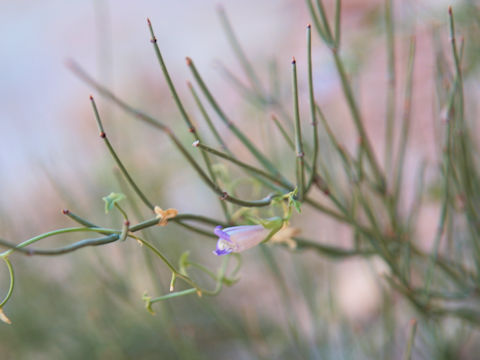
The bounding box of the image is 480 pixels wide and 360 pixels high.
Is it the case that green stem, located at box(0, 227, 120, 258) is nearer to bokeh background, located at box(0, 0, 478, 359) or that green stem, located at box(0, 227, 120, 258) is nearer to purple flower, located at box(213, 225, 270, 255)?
purple flower, located at box(213, 225, 270, 255)

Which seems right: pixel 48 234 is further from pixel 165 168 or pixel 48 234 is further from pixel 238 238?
pixel 165 168

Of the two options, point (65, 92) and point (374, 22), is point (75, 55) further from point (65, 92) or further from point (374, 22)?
point (374, 22)

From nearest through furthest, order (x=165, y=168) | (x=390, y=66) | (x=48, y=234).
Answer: (x=48, y=234) < (x=390, y=66) < (x=165, y=168)

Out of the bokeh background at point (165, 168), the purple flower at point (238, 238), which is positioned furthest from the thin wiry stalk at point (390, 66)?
the purple flower at point (238, 238)

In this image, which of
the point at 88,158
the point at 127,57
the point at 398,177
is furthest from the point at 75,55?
the point at 398,177

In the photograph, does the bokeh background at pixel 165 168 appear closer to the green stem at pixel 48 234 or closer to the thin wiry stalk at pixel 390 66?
the thin wiry stalk at pixel 390 66

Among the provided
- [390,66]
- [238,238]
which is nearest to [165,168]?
[390,66]

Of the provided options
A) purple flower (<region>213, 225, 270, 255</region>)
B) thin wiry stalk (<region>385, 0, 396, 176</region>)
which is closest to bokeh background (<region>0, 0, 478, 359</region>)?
thin wiry stalk (<region>385, 0, 396, 176</region>)
